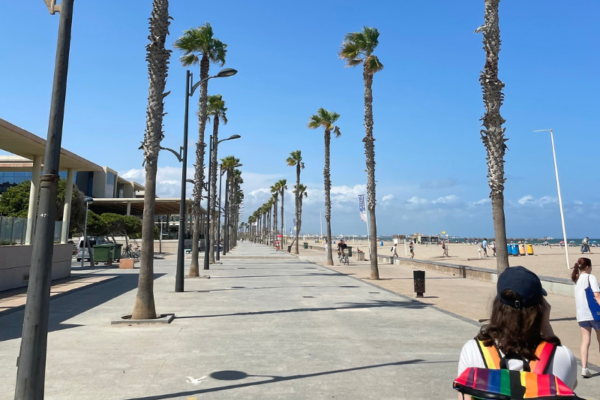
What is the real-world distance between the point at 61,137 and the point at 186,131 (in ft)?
35.9

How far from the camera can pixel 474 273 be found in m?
22.9

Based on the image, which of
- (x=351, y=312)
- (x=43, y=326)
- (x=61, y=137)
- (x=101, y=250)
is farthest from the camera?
(x=101, y=250)

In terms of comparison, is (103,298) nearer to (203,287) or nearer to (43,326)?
(203,287)

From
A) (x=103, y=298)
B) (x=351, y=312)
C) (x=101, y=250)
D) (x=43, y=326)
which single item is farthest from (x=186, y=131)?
(x=101, y=250)

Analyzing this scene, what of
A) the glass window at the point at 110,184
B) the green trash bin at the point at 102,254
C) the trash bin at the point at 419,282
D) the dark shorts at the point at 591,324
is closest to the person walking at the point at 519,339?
the dark shorts at the point at 591,324

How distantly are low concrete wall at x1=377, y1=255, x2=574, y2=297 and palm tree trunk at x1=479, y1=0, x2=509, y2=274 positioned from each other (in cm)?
588

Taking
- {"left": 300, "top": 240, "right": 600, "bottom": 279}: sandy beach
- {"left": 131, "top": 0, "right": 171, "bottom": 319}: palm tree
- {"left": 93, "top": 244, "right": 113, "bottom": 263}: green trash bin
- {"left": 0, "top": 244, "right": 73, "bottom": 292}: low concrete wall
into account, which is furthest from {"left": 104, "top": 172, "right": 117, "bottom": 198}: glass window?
{"left": 131, "top": 0, "right": 171, "bottom": 319}: palm tree

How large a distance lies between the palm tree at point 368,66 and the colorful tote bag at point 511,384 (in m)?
20.9

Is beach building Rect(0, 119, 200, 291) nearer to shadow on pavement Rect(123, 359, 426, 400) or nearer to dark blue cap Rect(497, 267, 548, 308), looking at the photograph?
shadow on pavement Rect(123, 359, 426, 400)

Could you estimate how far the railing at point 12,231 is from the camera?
16.4m

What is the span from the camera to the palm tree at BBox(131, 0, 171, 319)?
35.2ft

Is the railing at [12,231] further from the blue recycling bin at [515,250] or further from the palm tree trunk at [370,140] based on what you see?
the blue recycling bin at [515,250]

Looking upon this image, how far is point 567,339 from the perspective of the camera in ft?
29.7

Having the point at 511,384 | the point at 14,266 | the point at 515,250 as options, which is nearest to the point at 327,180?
the point at 515,250
